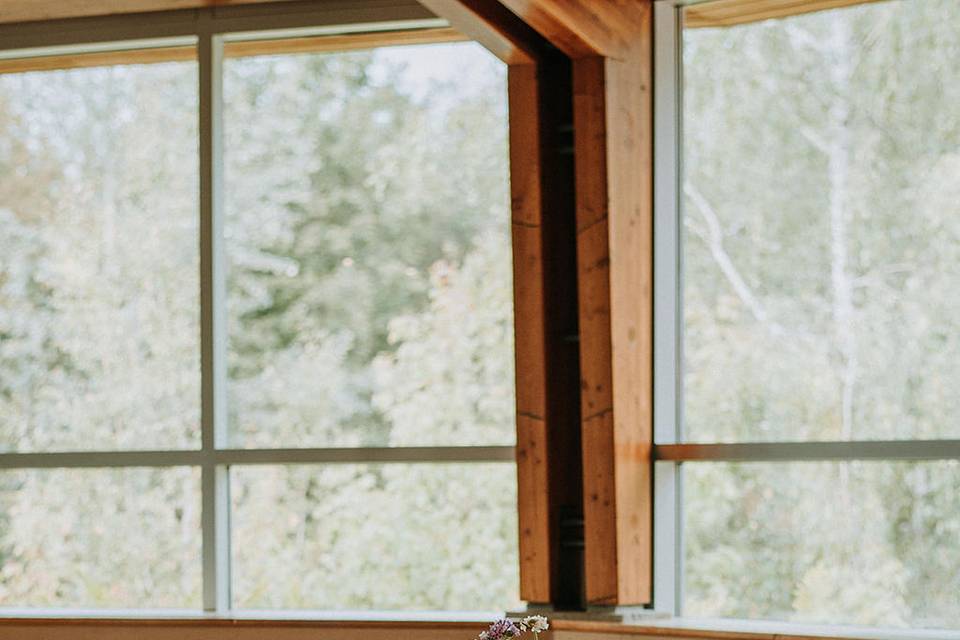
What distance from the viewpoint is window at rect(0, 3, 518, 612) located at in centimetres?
564

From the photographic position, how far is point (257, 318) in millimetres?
5906

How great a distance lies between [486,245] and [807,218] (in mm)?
1281

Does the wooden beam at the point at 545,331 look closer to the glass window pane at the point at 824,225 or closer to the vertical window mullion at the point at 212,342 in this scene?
the glass window pane at the point at 824,225

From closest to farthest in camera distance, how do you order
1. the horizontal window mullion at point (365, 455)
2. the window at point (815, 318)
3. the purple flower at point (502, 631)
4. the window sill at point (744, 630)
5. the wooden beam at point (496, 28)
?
the purple flower at point (502, 631), the wooden beam at point (496, 28), the window sill at point (744, 630), the window at point (815, 318), the horizontal window mullion at point (365, 455)

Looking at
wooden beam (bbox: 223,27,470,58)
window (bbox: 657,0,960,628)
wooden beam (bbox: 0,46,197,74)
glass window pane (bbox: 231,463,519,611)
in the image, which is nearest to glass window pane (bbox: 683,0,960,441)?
window (bbox: 657,0,960,628)

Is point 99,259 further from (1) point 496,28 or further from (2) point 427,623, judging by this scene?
(1) point 496,28

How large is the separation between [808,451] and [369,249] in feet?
6.40

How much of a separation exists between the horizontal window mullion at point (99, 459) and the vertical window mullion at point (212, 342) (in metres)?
0.11

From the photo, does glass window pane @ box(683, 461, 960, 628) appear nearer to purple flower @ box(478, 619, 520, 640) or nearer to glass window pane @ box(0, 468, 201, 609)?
glass window pane @ box(0, 468, 201, 609)

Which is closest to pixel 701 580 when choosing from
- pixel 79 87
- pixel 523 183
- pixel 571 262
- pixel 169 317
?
pixel 571 262

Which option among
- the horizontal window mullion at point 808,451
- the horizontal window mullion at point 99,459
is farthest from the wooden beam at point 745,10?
the horizontal window mullion at point 99,459

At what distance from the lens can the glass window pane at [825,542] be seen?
495 cm

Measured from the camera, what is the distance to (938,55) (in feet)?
16.4

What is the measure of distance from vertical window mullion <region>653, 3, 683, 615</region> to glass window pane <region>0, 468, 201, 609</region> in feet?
6.51
